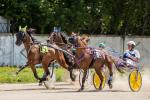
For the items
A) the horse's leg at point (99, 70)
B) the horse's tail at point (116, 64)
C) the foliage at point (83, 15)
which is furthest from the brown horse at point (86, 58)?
the foliage at point (83, 15)

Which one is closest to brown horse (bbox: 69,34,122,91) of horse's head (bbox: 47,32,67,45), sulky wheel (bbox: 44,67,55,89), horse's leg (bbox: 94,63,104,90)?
horse's leg (bbox: 94,63,104,90)

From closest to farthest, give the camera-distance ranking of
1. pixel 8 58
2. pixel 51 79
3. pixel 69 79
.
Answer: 1. pixel 51 79
2. pixel 69 79
3. pixel 8 58

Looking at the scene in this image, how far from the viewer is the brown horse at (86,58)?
79.7 feet

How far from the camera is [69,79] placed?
29219 millimetres

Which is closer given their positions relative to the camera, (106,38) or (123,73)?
(123,73)

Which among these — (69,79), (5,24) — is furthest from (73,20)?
(69,79)

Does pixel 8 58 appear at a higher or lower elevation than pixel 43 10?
lower

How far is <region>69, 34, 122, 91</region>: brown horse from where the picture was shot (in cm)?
2428

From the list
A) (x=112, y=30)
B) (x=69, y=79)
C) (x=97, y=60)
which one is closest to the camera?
(x=97, y=60)

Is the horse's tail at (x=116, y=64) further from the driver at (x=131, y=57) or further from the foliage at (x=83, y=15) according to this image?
the foliage at (x=83, y=15)

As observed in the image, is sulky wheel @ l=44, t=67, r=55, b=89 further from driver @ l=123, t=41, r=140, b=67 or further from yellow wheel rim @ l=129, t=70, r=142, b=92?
yellow wheel rim @ l=129, t=70, r=142, b=92

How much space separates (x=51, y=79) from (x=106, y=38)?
17786 mm

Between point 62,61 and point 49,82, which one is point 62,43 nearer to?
point 62,61

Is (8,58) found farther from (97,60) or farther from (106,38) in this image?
(97,60)
